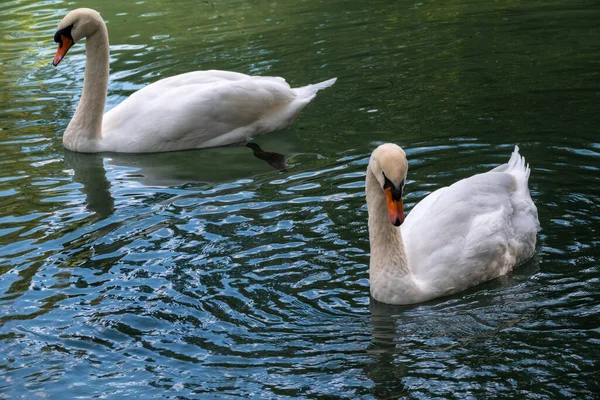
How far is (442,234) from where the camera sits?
7.00 meters

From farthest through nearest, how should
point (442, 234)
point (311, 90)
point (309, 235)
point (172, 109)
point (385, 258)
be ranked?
point (311, 90), point (172, 109), point (309, 235), point (442, 234), point (385, 258)

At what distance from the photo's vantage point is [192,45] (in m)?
16.3

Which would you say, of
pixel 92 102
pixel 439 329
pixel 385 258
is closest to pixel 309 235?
pixel 385 258

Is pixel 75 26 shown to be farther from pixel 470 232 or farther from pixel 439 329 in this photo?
pixel 439 329

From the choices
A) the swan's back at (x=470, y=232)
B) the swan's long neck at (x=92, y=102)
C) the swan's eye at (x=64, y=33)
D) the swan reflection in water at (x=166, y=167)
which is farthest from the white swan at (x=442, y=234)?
the swan's eye at (x=64, y=33)

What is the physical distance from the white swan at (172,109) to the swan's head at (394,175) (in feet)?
17.0

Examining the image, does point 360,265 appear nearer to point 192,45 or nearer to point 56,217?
point 56,217

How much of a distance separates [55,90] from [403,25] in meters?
5.59

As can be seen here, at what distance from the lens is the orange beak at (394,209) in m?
6.13

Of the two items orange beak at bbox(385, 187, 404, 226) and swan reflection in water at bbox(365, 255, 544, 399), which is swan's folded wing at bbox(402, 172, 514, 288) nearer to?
swan reflection in water at bbox(365, 255, 544, 399)

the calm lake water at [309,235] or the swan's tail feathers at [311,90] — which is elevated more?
the swan's tail feathers at [311,90]

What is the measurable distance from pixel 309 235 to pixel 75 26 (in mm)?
5118

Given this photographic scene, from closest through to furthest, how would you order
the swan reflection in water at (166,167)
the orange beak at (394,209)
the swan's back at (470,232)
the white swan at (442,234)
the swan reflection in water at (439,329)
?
the swan reflection in water at (439,329)
the orange beak at (394,209)
the white swan at (442,234)
the swan's back at (470,232)
the swan reflection in water at (166,167)

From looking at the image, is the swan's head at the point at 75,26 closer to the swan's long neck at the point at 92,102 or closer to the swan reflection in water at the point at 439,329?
the swan's long neck at the point at 92,102
